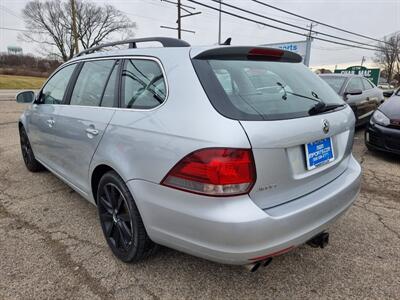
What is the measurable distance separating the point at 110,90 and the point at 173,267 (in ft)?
4.82

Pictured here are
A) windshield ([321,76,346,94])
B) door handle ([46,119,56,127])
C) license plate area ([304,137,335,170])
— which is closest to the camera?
license plate area ([304,137,335,170])

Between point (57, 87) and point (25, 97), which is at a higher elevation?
point (57, 87)

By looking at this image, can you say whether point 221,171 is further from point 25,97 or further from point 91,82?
point 25,97

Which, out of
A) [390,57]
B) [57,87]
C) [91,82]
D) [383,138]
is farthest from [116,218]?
[390,57]

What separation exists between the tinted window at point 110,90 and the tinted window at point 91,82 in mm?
76

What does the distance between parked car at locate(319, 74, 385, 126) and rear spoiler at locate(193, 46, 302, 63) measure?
4833 mm

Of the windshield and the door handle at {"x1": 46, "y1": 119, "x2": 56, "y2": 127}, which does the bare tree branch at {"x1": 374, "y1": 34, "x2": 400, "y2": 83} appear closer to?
the windshield

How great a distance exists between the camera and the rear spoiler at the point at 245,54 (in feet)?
6.44

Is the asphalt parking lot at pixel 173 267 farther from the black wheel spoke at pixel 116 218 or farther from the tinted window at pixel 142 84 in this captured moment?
the tinted window at pixel 142 84

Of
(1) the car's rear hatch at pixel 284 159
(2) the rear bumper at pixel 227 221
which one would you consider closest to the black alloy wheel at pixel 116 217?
(2) the rear bumper at pixel 227 221

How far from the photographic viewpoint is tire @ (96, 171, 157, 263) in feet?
7.02

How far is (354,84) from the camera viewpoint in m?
7.33

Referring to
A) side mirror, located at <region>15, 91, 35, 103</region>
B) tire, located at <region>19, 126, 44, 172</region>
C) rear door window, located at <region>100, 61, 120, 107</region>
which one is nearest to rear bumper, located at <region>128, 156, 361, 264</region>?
rear door window, located at <region>100, 61, 120, 107</region>

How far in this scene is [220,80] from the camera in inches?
72.8
